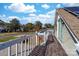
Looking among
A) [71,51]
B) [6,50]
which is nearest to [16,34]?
[6,50]

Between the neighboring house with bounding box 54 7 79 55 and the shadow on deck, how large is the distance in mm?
53

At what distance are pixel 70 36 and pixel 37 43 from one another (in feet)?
1.57

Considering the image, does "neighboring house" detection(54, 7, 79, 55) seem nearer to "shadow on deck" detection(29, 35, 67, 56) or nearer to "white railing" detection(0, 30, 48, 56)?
"shadow on deck" detection(29, 35, 67, 56)

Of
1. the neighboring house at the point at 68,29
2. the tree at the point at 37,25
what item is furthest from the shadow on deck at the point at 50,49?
the tree at the point at 37,25

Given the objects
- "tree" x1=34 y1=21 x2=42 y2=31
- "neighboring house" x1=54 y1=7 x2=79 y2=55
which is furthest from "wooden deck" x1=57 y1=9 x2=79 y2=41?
"tree" x1=34 y1=21 x2=42 y2=31

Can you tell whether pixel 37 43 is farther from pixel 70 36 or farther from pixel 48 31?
pixel 70 36

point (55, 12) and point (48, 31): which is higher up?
point (55, 12)

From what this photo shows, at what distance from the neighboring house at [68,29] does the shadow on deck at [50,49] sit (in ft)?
0.17

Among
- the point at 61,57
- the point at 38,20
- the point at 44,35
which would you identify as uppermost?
the point at 38,20

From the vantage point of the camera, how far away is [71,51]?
2.79 meters

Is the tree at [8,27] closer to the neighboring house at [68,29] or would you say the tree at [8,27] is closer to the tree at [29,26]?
the tree at [29,26]

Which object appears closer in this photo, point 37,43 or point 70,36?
point 70,36

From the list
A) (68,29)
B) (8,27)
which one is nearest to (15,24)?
(8,27)

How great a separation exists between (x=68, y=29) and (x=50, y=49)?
338 millimetres
